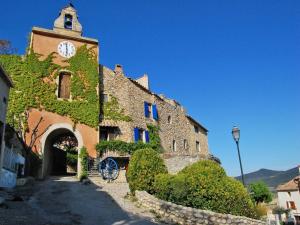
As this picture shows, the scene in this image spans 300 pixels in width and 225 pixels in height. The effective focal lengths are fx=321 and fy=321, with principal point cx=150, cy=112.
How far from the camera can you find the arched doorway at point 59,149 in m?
23.3

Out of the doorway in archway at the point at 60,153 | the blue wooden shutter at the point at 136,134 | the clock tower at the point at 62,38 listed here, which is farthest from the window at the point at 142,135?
the clock tower at the point at 62,38

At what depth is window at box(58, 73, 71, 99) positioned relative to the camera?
81.7ft

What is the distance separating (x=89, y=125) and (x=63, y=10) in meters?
10.5

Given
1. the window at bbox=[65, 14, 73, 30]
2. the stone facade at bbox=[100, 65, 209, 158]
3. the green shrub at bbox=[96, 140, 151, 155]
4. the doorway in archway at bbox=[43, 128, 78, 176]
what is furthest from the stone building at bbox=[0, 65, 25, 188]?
the window at bbox=[65, 14, 73, 30]

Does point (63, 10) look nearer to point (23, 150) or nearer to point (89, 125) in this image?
point (89, 125)

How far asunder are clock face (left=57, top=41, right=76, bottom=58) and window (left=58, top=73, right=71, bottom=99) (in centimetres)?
170

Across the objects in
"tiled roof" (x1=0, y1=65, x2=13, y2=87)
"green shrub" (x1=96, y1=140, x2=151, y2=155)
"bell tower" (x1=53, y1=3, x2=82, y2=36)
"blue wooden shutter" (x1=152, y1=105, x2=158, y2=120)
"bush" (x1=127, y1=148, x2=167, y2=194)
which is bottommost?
"bush" (x1=127, y1=148, x2=167, y2=194)

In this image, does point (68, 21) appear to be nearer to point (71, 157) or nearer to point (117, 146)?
point (117, 146)

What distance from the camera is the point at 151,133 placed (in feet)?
96.6

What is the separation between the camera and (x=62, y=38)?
1026 inches

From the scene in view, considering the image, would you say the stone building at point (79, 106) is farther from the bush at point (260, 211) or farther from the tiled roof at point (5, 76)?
the tiled roof at point (5, 76)

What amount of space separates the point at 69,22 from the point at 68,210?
19231 millimetres

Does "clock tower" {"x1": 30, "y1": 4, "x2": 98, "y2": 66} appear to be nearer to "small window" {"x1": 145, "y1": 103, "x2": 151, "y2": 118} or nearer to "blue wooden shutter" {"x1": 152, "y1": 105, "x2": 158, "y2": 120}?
"small window" {"x1": 145, "y1": 103, "x2": 151, "y2": 118}

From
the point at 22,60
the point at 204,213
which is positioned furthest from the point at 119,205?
the point at 22,60
